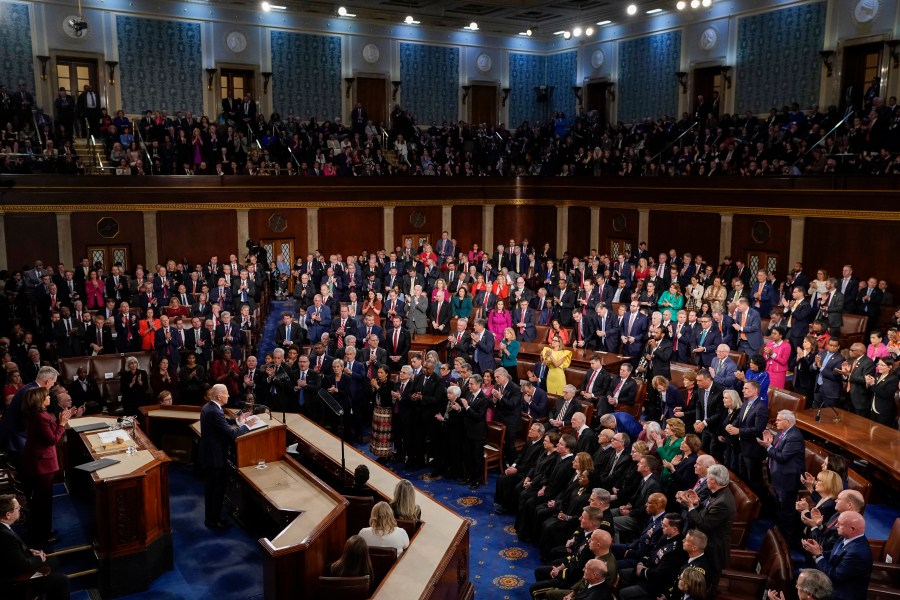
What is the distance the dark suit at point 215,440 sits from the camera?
7973mm

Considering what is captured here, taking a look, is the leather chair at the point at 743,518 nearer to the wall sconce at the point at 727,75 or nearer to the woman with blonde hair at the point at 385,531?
the woman with blonde hair at the point at 385,531

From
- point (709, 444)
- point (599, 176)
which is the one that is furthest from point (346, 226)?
point (709, 444)

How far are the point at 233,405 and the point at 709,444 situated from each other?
24.3 ft

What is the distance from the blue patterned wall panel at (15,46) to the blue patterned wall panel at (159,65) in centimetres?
237

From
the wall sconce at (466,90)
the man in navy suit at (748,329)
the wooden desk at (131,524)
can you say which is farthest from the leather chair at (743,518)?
the wall sconce at (466,90)

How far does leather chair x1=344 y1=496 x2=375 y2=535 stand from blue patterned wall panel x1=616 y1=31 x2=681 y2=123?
20294mm

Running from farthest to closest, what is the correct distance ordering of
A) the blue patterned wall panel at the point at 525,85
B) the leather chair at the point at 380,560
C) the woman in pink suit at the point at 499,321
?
the blue patterned wall panel at the point at 525,85 → the woman in pink suit at the point at 499,321 → the leather chair at the point at 380,560

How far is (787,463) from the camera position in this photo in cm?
775

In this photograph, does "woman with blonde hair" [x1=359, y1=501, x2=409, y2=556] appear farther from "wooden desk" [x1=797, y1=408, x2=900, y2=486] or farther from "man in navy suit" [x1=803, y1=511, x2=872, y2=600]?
"wooden desk" [x1=797, y1=408, x2=900, y2=486]

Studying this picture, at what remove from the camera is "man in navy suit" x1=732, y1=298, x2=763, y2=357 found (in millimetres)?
12047

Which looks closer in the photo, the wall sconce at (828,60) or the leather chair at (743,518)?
the leather chair at (743,518)

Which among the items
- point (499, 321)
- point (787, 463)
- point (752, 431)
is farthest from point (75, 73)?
point (787, 463)

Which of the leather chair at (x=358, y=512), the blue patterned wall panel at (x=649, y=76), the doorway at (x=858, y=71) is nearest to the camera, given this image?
the leather chair at (x=358, y=512)

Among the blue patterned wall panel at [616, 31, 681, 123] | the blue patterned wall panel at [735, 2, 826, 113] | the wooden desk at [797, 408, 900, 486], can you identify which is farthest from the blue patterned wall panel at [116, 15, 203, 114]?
the wooden desk at [797, 408, 900, 486]
